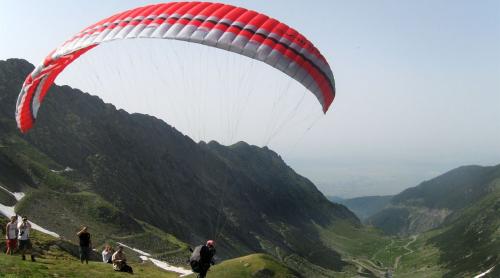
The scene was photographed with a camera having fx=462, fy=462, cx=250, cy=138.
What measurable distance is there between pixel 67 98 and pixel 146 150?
35596 mm

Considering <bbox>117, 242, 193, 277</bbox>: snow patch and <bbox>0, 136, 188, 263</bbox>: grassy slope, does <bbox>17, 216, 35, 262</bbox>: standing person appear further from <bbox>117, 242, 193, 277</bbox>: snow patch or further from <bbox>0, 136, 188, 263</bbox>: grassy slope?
<bbox>0, 136, 188, 263</bbox>: grassy slope

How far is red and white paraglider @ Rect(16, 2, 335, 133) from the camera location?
68.7 ft

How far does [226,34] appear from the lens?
21.0 meters

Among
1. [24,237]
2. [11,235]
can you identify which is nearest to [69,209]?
[11,235]

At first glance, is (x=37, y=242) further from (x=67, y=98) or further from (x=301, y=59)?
(x=67, y=98)

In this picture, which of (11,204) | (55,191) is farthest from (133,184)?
(11,204)

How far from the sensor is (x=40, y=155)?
11975 centimetres

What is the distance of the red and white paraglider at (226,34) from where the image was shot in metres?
21.0

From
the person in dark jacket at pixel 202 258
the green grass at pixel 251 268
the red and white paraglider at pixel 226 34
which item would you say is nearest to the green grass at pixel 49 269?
the person in dark jacket at pixel 202 258

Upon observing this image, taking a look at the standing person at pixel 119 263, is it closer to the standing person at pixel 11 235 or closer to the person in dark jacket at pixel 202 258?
the standing person at pixel 11 235

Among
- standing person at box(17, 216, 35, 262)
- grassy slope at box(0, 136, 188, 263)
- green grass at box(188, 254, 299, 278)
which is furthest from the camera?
grassy slope at box(0, 136, 188, 263)

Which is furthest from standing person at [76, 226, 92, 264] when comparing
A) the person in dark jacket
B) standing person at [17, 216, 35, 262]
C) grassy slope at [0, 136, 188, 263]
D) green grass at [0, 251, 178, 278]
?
grassy slope at [0, 136, 188, 263]

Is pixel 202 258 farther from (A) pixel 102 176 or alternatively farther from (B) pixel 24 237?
(A) pixel 102 176

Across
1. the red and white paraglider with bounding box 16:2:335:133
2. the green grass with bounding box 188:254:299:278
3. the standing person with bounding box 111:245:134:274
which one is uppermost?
the red and white paraglider with bounding box 16:2:335:133
